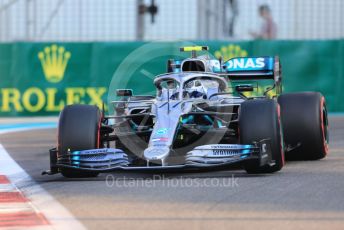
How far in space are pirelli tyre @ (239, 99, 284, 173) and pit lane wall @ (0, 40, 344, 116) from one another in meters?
9.27

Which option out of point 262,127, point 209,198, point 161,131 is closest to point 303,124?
point 262,127

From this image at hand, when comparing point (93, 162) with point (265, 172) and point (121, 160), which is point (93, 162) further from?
point (265, 172)

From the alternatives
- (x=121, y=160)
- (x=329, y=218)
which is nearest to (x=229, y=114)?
(x=121, y=160)

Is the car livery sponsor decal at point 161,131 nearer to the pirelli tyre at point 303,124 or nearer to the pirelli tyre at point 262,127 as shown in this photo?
the pirelli tyre at point 262,127

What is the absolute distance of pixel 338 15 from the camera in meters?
16.9

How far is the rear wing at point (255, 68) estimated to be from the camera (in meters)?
10.3

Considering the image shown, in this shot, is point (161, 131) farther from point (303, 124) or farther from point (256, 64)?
point (256, 64)

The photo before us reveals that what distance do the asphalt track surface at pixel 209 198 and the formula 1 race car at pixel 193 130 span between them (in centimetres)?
16

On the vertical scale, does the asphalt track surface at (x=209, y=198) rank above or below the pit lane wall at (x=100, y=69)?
below

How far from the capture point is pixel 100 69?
1758 cm

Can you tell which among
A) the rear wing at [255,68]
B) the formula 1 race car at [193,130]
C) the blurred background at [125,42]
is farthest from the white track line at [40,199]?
the blurred background at [125,42]

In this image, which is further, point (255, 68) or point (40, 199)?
point (255, 68)

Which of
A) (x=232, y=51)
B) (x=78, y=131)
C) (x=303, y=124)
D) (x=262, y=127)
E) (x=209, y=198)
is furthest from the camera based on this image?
(x=232, y=51)

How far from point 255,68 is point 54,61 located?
7.91 m
